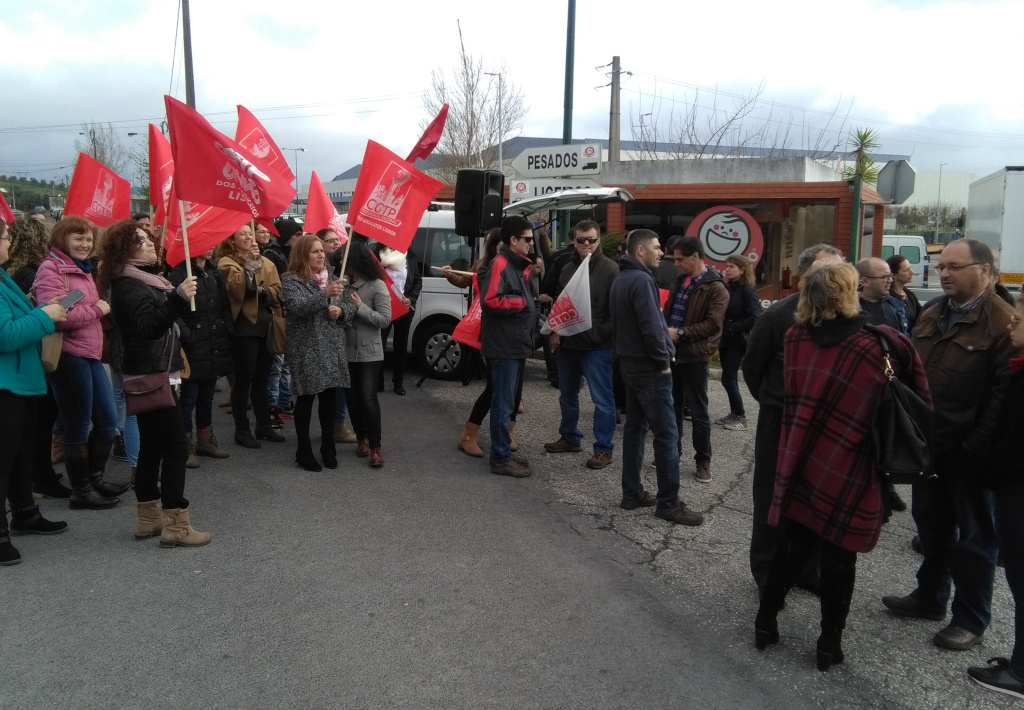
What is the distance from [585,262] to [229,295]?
302cm

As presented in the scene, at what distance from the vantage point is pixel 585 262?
6.56 metres

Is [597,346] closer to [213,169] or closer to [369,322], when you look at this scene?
[369,322]

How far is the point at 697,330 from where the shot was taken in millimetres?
6293

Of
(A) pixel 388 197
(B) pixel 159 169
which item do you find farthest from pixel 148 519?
(B) pixel 159 169

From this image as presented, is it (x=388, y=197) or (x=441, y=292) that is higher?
(x=388, y=197)

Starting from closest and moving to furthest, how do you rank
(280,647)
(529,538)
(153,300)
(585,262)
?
(280,647) → (153,300) → (529,538) → (585,262)

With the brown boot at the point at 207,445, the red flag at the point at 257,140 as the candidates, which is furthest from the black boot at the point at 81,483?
the red flag at the point at 257,140

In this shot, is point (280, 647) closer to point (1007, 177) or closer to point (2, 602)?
point (2, 602)

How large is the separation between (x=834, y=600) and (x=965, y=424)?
1.08 meters

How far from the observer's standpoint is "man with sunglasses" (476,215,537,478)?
6250 millimetres

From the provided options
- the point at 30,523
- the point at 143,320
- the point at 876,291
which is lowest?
the point at 30,523

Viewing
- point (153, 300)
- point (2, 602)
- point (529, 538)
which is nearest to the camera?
point (2, 602)

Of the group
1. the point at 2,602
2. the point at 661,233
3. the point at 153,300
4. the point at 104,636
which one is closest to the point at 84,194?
the point at 153,300

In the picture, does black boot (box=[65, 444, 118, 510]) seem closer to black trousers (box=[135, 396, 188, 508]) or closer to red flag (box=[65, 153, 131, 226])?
black trousers (box=[135, 396, 188, 508])
